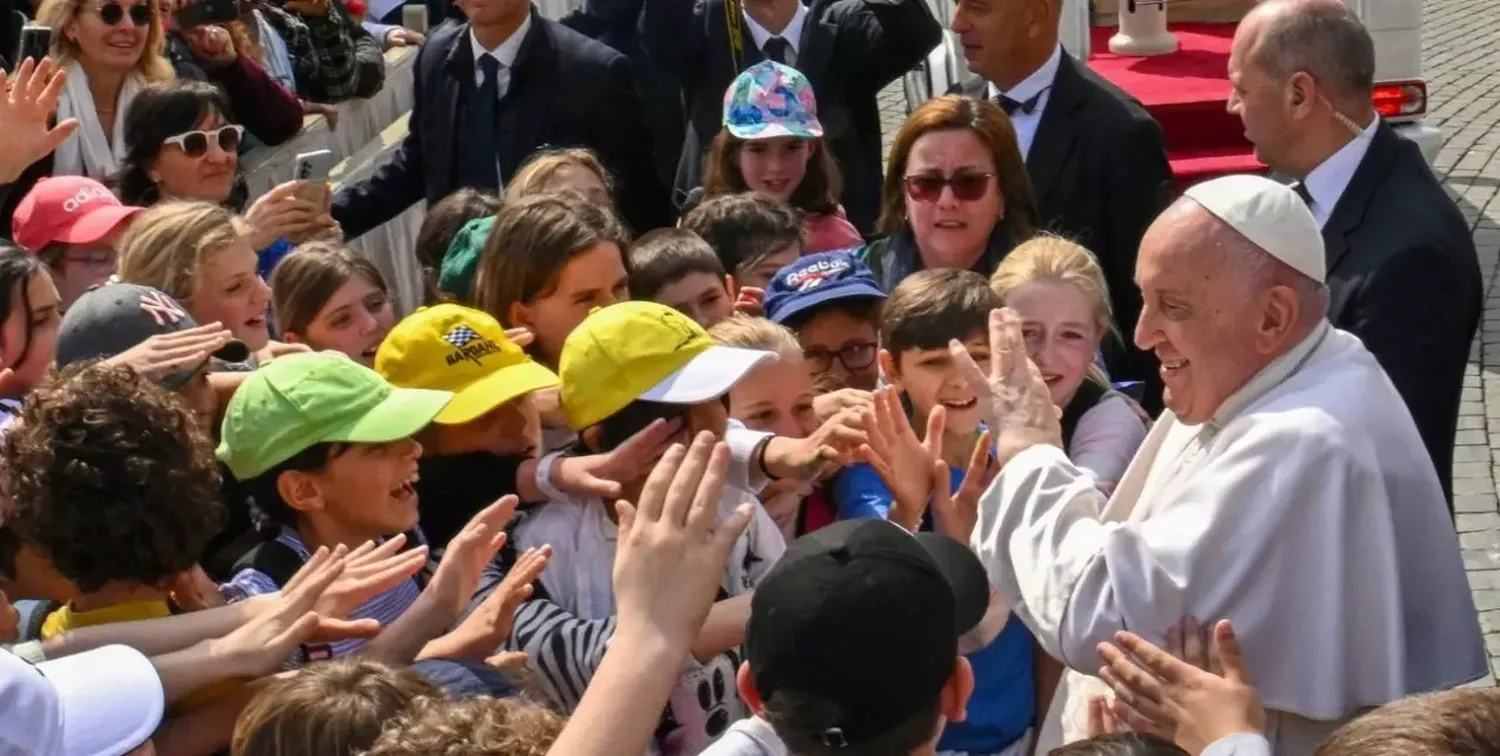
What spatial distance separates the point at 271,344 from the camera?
4.39 metres

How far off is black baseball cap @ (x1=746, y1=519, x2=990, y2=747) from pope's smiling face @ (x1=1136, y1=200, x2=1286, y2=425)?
2.73 ft

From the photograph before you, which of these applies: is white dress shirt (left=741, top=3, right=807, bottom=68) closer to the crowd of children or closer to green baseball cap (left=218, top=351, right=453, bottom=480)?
the crowd of children

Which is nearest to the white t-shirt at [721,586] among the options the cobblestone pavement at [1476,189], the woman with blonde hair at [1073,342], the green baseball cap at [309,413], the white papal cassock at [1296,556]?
the green baseball cap at [309,413]

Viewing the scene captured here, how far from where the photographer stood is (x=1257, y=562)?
2781 mm

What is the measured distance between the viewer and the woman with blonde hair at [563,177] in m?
5.17

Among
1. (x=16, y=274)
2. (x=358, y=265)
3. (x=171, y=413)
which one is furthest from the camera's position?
(x=358, y=265)

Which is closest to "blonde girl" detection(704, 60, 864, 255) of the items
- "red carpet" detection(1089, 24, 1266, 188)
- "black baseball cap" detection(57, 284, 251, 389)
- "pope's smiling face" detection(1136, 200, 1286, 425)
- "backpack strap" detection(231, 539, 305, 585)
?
"black baseball cap" detection(57, 284, 251, 389)

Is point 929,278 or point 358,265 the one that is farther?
point 358,265

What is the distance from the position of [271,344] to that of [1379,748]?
9.67 feet

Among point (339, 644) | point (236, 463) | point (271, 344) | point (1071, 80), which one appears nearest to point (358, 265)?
point (271, 344)

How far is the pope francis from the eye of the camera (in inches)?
109

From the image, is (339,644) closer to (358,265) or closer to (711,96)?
(358,265)

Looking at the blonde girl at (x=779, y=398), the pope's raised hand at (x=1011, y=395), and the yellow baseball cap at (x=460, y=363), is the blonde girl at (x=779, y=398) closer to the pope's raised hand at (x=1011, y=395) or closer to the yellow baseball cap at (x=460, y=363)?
the yellow baseball cap at (x=460, y=363)

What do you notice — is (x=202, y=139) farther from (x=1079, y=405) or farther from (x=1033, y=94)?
(x=1079, y=405)
